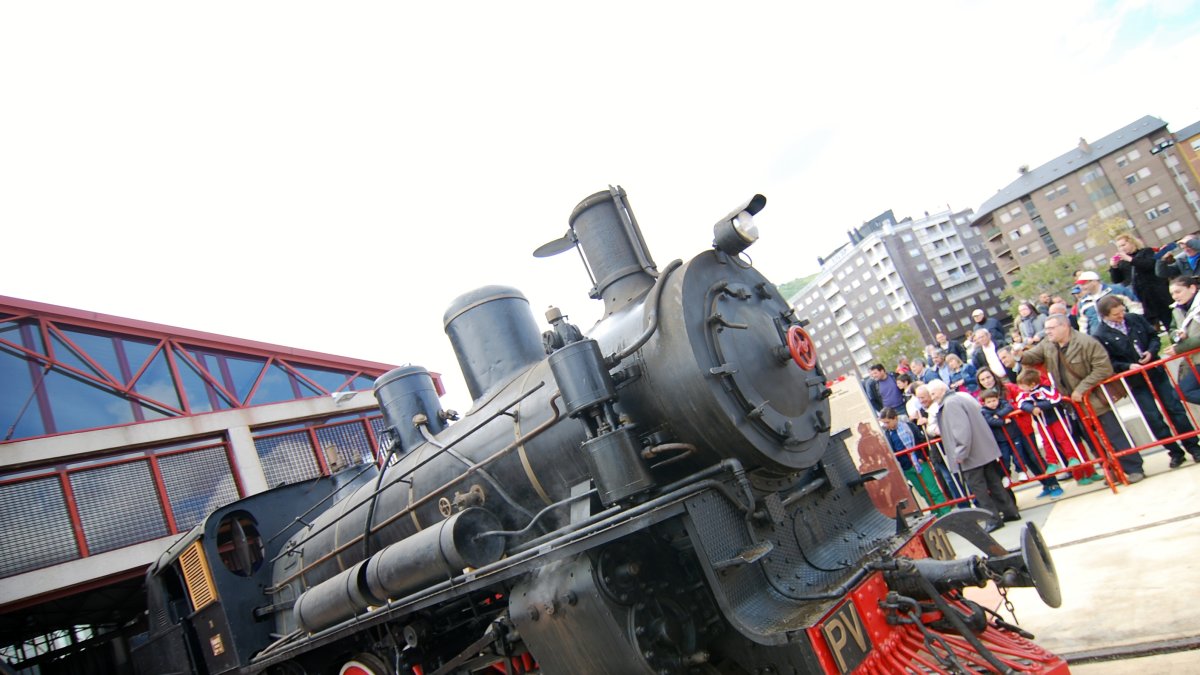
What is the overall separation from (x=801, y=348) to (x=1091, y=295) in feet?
17.3

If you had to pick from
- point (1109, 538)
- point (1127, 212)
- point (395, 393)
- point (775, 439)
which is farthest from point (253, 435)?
point (1127, 212)

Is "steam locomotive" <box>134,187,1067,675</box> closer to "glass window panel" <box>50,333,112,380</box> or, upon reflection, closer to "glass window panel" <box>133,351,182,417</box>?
"glass window panel" <box>133,351,182,417</box>

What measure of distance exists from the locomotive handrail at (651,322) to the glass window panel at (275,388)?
11363mm

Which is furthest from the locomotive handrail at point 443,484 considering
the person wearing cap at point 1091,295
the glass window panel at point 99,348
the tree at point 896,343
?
the tree at point 896,343

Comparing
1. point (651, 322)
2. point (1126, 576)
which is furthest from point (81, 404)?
point (1126, 576)

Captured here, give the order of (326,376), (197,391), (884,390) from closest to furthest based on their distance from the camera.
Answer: (884,390) < (197,391) < (326,376)

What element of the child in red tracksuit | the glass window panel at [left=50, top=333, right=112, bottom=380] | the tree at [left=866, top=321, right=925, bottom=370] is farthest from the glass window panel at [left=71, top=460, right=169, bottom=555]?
the tree at [left=866, top=321, right=925, bottom=370]

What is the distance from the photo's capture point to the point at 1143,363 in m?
6.12

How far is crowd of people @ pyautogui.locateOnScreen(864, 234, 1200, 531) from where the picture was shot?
590 centimetres

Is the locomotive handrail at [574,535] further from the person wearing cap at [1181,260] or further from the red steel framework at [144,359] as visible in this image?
the red steel framework at [144,359]

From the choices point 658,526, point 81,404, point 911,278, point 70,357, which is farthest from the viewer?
point 911,278

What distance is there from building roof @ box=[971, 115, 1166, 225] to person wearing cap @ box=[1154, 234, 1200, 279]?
213 feet

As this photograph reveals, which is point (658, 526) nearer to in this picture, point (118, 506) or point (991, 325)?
point (991, 325)

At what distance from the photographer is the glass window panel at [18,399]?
10.0 meters
